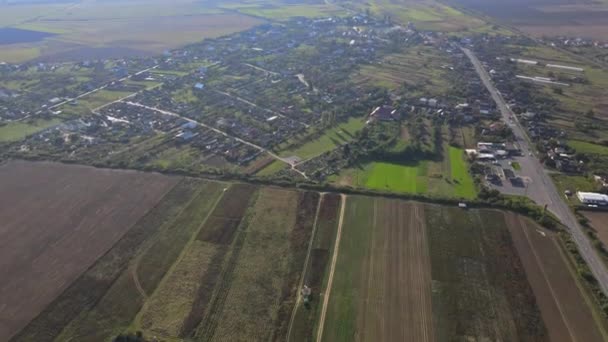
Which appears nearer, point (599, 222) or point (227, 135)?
point (599, 222)

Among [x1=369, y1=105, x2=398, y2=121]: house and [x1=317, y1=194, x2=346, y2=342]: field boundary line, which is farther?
[x1=369, y1=105, x2=398, y2=121]: house

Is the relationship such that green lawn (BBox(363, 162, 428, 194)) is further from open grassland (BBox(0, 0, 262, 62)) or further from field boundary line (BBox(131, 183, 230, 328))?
open grassland (BBox(0, 0, 262, 62))

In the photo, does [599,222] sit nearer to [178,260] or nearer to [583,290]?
[583,290]

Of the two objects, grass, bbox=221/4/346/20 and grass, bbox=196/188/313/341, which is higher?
grass, bbox=221/4/346/20

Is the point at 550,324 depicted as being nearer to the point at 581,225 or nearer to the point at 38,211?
the point at 581,225

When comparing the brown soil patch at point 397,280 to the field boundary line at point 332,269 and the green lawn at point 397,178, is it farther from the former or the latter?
the green lawn at point 397,178

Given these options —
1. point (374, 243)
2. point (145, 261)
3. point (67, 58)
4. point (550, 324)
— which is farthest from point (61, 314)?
point (67, 58)

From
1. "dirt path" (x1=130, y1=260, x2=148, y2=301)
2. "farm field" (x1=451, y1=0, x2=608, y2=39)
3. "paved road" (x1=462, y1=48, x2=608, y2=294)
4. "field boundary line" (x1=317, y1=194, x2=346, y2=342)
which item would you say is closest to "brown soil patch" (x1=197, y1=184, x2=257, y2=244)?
"dirt path" (x1=130, y1=260, x2=148, y2=301)

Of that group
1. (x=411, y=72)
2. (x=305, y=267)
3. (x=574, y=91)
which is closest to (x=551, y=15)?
(x=574, y=91)
